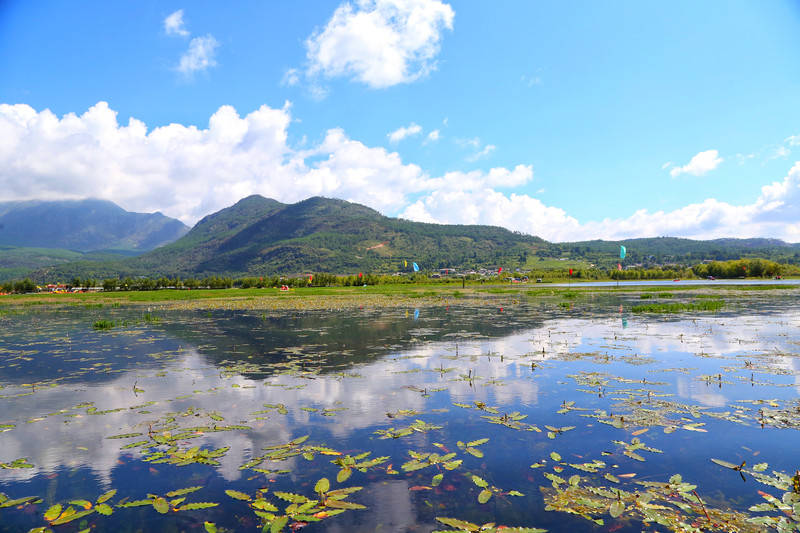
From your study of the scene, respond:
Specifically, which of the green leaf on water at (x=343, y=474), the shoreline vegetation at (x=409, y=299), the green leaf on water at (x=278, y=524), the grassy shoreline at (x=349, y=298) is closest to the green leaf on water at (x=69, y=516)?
the green leaf on water at (x=278, y=524)

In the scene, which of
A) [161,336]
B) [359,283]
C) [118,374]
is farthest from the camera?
[359,283]

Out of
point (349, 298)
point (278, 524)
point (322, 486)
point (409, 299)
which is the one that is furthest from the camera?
point (349, 298)

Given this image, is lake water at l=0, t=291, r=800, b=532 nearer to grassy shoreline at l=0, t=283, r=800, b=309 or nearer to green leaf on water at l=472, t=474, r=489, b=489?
green leaf on water at l=472, t=474, r=489, b=489

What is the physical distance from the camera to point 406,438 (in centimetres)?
1006

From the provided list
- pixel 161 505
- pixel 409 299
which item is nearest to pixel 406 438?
pixel 161 505

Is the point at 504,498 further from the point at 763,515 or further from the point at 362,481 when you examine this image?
the point at 763,515

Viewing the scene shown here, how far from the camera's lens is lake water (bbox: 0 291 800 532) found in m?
6.96

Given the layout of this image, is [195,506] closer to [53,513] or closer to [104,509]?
[104,509]

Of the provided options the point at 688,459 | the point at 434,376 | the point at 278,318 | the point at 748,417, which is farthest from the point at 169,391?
the point at 278,318

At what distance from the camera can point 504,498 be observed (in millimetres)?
7258

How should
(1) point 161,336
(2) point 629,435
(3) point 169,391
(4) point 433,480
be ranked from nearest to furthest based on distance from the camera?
(4) point 433,480 < (2) point 629,435 < (3) point 169,391 < (1) point 161,336

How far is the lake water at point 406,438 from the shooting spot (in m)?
6.96

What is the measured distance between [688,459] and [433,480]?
18.3ft

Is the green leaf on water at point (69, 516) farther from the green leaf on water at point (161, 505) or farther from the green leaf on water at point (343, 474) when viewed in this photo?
the green leaf on water at point (343, 474)
